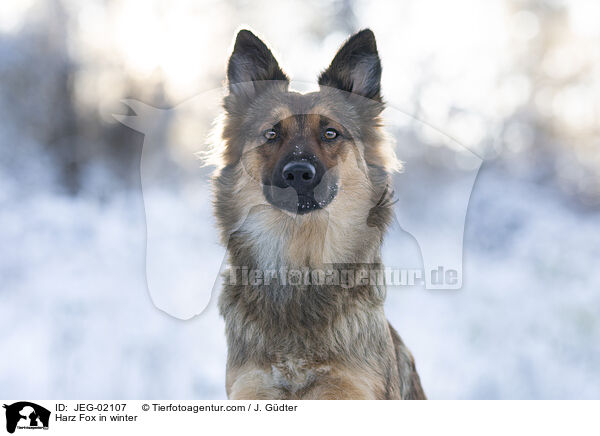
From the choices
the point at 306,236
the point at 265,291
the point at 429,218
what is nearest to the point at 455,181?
the point at 429,218

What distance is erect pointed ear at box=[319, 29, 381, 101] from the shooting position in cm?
257

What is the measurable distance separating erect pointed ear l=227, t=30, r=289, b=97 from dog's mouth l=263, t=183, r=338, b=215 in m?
0.59

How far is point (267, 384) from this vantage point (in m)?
2.38

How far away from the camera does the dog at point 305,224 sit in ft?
8.02

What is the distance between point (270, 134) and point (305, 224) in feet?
1.70

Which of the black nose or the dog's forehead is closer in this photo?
the black nose

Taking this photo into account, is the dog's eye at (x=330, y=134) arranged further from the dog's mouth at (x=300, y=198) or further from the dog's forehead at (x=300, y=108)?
the dog's mouth at (x=300, y=198)

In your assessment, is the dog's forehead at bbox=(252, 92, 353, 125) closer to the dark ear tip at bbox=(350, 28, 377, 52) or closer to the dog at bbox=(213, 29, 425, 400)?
the dog at bbox=(213, 29, 425, 400)
